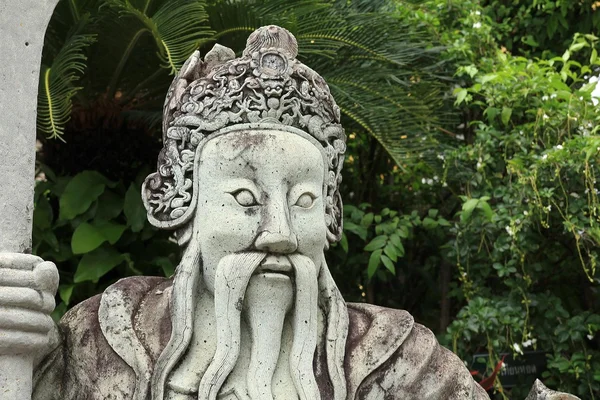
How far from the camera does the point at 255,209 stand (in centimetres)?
453

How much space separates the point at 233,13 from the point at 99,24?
0.75 m

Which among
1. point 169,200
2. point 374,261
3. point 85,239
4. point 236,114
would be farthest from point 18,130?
point 374,261

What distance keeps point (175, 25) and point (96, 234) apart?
123 centimetres

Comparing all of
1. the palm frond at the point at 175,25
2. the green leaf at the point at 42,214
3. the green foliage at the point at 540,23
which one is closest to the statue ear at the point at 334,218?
the palm frond at the point at 175,25

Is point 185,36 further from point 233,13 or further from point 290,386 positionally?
point 290,386

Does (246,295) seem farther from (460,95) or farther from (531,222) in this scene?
(460,95)

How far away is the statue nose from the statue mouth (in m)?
0.02

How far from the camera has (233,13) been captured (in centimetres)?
701

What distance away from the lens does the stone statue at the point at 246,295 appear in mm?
4480

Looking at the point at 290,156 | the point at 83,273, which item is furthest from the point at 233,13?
the point at 290,156

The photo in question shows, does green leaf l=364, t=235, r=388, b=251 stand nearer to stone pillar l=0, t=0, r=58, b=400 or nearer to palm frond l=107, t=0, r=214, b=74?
palm frond l=107, t=0, r=214, b=74

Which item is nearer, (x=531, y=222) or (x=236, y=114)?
(x=236, y=114)

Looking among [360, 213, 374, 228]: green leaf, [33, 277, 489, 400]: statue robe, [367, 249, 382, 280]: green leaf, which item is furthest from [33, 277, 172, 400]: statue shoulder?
[360, 213, 374, 228]: green leaf

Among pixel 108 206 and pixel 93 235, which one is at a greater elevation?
pixel 108 206
